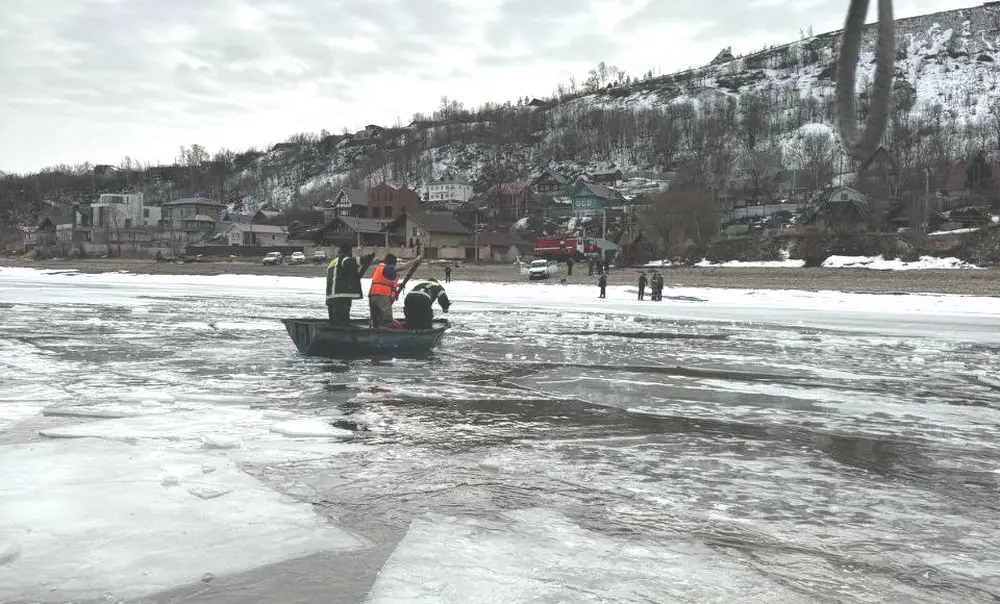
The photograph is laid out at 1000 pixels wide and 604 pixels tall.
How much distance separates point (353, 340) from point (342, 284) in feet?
3.19

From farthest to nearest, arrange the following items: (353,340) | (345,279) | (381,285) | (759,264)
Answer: (759,264)
(381,285)
(345,279)
(353,340)

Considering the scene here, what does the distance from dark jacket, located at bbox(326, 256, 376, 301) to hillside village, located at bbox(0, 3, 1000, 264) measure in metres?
7.44

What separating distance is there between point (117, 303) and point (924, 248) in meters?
43.9

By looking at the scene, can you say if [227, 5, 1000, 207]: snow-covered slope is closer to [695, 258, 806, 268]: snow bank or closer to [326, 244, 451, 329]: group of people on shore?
[695, 258, 806, 268]: snow bank

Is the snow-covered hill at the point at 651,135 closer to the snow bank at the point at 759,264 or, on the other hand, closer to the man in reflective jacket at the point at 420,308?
the snow bank at the point at 759,264

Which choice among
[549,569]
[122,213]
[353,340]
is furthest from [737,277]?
[122,213]

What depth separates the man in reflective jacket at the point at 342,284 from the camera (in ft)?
38.2

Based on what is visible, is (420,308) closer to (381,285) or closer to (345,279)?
(381,285)

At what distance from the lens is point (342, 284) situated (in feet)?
39.0

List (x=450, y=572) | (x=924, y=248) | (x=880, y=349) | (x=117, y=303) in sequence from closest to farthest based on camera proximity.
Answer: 1. (x=450, y=572)
2. (x=880, y=349)
3. (x=117, y=303)
4. (x=924, y=248)

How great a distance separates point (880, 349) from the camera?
→ 1470 cm

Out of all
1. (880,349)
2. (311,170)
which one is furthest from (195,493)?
(311,170)

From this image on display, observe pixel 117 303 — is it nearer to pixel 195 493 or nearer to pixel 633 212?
pixel 195 493

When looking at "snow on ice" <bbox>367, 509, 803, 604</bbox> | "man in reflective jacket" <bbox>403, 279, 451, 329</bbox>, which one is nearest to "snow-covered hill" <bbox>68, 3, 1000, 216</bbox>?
"man in reflective jacket" <bbox>403, 279, 451, 329</bbox>
